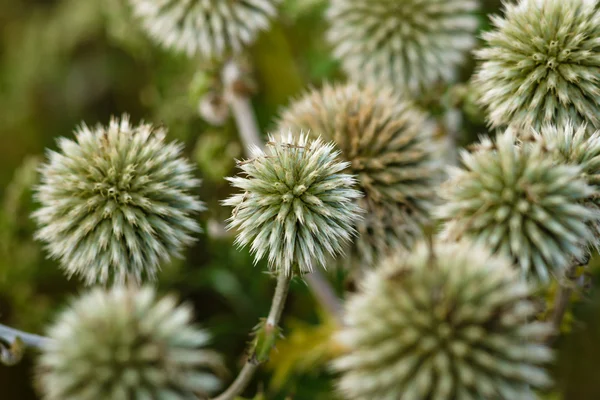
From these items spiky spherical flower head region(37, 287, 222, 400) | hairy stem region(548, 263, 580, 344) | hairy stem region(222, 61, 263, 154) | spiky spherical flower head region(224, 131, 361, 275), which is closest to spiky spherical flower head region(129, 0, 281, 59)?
hairy stem region(222, 61, 263, 154)

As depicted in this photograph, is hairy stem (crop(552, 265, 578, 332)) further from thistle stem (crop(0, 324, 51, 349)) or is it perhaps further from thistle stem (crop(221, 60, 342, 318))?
thistle stem (crop(0, 324, 51, 349))

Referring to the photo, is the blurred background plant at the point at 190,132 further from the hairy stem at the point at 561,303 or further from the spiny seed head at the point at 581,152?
the spiny seed head at the point at 581,152

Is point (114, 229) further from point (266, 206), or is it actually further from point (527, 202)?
point (527, 202)

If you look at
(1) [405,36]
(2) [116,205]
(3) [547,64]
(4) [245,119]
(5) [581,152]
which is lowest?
(2) [116,205]

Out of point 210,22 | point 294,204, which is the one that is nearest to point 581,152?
point 294,204

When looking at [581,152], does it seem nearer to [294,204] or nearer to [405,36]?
[294,204]

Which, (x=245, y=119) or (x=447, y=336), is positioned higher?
(x=245, y=119)
